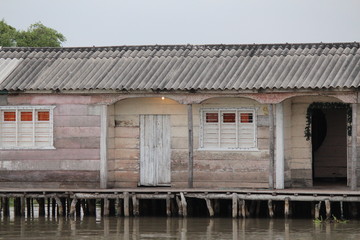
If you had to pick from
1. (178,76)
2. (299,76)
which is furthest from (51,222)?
(299,76)

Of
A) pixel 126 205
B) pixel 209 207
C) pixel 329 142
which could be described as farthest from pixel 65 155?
pixel 329 142

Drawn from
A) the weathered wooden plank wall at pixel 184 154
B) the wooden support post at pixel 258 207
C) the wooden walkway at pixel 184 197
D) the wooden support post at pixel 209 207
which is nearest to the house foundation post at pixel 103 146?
the weathered wooden plank wall at pixel 184 154

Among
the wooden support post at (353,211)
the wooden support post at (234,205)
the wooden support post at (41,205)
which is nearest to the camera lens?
the wooden support post at (234,205)

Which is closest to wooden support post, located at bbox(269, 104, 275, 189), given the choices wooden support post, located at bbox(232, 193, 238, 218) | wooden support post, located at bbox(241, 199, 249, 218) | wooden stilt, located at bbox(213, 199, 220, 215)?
wooden support post, located at bbox(241, 199, 249, 218)

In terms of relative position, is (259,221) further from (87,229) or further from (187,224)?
(87,229)

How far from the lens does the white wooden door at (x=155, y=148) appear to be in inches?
1415

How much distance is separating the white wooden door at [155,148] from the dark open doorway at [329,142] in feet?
17.0

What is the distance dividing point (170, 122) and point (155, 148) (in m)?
0.92

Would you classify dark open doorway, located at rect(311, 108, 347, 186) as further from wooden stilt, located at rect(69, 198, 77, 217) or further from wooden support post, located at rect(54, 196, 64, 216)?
wooden support post, located at rect(54, 196, 64, 216)

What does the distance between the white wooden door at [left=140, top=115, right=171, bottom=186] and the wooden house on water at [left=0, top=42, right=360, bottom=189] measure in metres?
0.03

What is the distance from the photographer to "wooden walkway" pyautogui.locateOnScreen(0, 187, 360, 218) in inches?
1291

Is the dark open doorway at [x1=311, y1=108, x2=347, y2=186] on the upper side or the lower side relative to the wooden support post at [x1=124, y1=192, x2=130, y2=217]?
upper

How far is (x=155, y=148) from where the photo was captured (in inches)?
1417

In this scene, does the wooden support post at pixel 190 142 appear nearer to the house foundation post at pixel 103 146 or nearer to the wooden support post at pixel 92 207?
the house foundation post at pixel 103 146
